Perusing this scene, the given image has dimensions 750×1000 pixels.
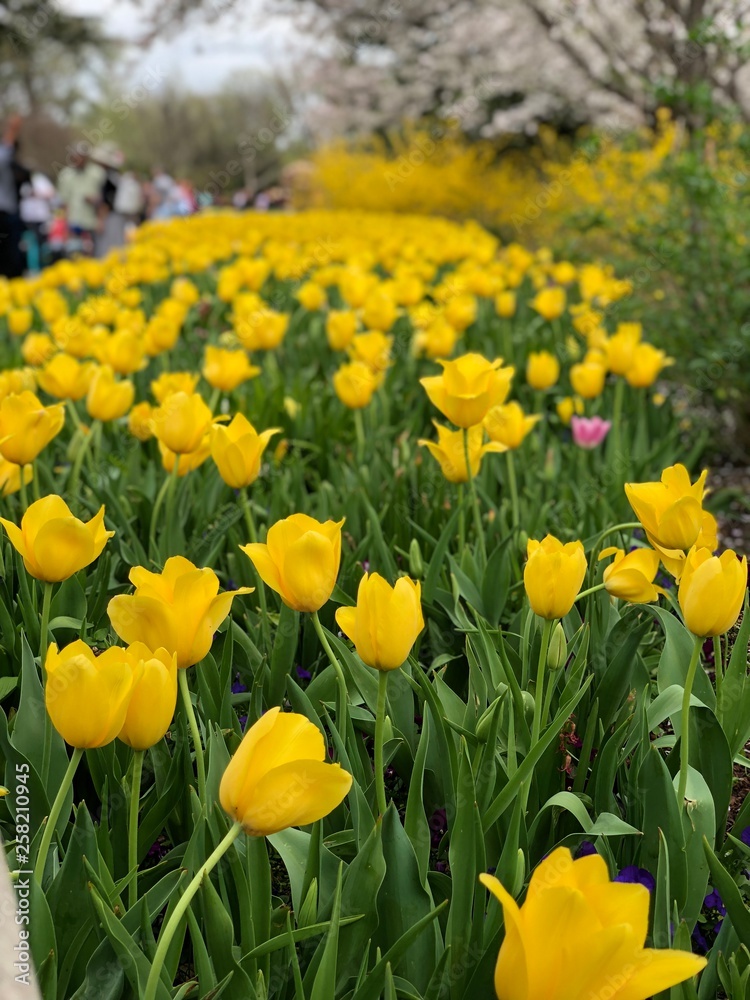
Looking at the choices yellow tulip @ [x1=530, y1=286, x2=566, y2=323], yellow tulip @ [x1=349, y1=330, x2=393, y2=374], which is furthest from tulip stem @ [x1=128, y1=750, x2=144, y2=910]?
yellow tulip @ [x1=530, y1=286, x2=566, y2=323]

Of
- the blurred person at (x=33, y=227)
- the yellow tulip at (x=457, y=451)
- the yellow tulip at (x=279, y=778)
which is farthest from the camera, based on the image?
the blurred person at (x=33, y=227)

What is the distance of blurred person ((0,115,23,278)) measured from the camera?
882 centimetres

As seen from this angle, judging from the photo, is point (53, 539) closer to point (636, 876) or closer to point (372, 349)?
point (636, 876)

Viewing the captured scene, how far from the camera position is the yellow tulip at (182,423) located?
78.4 inches

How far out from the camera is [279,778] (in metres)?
0.98

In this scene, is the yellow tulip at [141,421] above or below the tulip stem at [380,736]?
below

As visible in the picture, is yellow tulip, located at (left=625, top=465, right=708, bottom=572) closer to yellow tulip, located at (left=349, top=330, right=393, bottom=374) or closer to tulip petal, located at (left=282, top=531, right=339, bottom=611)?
tulip petal, located at (left=282, top=531, right=339, bottom=611)

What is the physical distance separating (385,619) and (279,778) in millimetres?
248

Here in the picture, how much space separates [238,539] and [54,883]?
3.97ft

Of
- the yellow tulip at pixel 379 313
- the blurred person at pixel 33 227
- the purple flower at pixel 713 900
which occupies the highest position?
the purple flower at pixel 713 900

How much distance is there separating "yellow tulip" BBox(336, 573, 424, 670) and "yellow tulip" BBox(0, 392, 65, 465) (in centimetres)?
90

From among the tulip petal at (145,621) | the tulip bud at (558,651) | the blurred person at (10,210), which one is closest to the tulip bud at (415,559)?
the tulip bud at (558,651)

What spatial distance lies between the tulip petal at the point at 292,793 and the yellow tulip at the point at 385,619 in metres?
0.22

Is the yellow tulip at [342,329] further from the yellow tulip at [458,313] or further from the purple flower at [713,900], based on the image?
the purple flower at [713,900]
